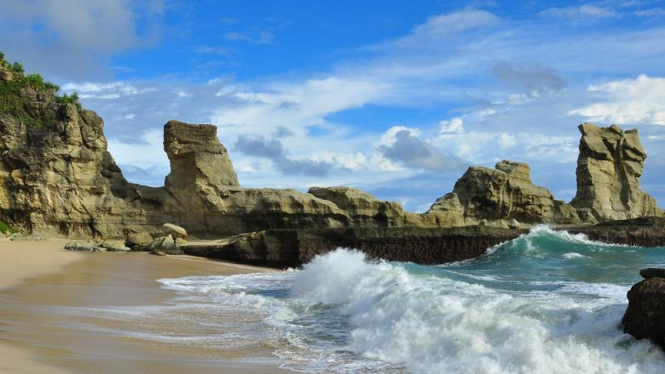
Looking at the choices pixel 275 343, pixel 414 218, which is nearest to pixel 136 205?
pixel 414 218

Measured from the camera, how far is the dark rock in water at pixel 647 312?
597 centimetres

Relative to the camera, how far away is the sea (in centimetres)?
615

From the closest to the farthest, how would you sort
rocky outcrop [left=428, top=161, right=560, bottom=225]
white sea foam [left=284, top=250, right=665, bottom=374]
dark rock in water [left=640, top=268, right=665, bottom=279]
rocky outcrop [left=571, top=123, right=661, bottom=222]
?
white sea foam [left=284, top=250, right=665, bottom=374] → dark rock in water [left=640, top=268, right=665, bottom=279] → rocky outcrop [left=428, top=161, right=560, bottom=225] → rocky outcrop [left=571, top=123, right=661, bottom=222]

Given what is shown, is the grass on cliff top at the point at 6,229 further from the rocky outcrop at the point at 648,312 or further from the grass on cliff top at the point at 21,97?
the rocky outcrop at the point at 648,312

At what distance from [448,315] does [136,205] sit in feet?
66.2

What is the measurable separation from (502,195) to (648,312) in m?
26.9

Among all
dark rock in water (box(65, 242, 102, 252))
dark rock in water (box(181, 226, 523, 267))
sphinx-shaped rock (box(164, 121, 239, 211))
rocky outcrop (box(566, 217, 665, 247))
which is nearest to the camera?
dark rock in water (box(181, 226, 523, 267))

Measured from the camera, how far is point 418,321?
768cm

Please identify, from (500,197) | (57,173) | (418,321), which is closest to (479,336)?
(418,321)

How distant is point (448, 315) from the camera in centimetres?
754

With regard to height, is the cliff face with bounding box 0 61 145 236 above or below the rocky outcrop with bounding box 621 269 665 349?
above

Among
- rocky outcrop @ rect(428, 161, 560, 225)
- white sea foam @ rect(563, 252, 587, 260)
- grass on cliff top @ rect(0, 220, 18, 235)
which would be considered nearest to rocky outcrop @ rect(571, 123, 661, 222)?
rocky outcrop @ rect(428, 161, 560, 225)

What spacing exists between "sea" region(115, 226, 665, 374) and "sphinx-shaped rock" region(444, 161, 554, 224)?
18.1m

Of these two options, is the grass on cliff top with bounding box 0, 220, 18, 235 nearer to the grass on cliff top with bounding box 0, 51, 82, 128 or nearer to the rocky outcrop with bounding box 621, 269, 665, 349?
the grass on cliff top with bounding box 0, 51, 82, 128
